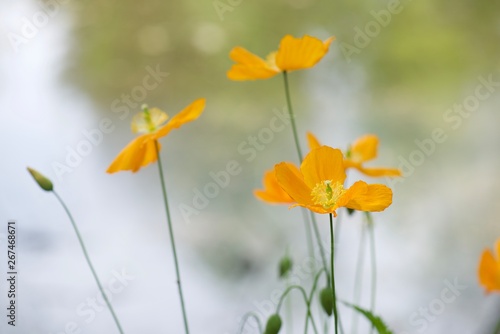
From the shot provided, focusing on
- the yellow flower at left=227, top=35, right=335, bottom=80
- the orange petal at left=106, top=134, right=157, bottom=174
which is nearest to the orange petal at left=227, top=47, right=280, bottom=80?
the yellow flower at left=227, top=35, right=335, bottom=80

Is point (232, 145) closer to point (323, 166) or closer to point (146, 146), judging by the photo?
point (146, 146)

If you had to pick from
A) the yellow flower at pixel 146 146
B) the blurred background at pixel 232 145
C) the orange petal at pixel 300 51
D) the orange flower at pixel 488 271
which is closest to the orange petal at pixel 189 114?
the yellow flower at pixel 146 146

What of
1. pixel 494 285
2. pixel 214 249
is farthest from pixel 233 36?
pixel 494 285

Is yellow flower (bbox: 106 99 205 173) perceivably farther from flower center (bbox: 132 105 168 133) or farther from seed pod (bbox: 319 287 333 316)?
seed pod (bbox: 319 287 333 316)

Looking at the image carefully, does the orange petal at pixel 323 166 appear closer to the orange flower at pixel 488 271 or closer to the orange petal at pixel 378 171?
the orange petal at pixel 378 171

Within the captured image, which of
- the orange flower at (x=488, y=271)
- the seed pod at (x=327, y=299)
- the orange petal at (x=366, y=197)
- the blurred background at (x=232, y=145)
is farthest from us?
the blurred background at (x=232, y=145)

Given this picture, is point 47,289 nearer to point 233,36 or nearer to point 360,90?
point 233,36

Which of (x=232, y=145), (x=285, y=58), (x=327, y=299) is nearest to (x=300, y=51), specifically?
(x=285, y=58)
